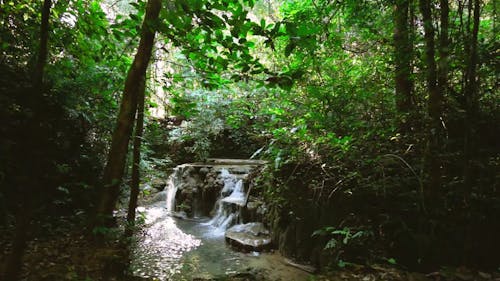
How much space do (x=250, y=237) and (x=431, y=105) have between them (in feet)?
16.6

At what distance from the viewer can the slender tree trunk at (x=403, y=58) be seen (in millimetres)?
4109

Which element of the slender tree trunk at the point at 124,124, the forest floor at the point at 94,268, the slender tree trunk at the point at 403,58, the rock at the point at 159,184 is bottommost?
the forest floor at the point at 94,268

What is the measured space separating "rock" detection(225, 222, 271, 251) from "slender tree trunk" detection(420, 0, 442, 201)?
4.05 m

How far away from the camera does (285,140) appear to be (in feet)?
20.9

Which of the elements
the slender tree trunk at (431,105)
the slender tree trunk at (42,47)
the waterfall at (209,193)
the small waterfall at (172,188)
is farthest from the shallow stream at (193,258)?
the slender tree trunk at (42,47)

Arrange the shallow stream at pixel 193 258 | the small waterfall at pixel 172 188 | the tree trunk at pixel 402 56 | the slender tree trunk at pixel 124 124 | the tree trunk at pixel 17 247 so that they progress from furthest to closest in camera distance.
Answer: the small waterfall at pixel 172 188, the shallow stream at pixel 193 258, the tree trunk at pixel 402 56, the slender tree trunk at pixel 124 124, the tree trunk at pixel 17 247

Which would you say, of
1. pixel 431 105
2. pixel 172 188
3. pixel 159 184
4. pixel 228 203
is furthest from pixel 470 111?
pixel 159 184

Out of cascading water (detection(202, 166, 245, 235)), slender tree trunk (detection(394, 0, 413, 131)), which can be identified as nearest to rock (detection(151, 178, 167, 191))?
cascading water (detection(202, 166, 245, 235))

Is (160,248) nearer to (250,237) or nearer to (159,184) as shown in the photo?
(250,237)

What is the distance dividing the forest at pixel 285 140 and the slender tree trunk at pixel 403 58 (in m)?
0.04

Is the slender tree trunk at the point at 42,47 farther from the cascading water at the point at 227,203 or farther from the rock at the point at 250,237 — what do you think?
the cascading water at the point at 227,203

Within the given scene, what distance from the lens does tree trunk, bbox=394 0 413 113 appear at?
411cm

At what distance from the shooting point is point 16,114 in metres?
4.90

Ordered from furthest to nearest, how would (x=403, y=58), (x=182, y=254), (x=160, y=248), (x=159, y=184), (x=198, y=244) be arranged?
(x=159, y=184), (x=198, y=244), (x=160, y=248), (x=182, y=254), (x=403, y=58)
